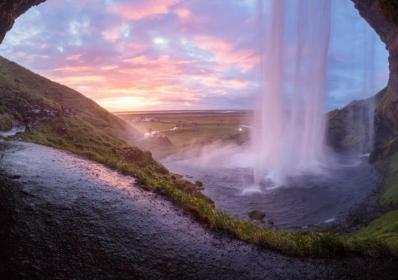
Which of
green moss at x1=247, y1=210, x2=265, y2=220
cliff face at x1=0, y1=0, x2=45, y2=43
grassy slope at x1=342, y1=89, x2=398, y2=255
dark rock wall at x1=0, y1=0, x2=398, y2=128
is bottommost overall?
green moss at x1=247, y1=210, x2=265, y2=220

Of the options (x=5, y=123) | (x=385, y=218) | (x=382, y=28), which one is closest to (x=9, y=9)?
(x=5, y=123)

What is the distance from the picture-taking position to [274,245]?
1352 cm

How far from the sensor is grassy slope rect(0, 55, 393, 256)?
1347cm

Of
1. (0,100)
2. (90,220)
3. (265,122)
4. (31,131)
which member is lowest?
(90,220)

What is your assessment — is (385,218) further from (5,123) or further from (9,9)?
(5,123)

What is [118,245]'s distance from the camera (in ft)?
40.3

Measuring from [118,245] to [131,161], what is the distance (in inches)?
1106

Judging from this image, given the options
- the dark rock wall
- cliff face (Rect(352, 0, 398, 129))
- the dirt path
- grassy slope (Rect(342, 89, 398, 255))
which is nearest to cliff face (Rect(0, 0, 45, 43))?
the dark rock wall

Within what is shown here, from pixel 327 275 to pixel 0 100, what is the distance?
51.8 meters

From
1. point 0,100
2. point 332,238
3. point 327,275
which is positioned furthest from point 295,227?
point 0,100

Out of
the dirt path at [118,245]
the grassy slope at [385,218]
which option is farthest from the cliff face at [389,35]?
the dirt path at [118,245]

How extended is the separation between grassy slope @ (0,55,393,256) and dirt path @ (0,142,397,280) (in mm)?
734

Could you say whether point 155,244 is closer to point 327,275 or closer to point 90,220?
point 90,220

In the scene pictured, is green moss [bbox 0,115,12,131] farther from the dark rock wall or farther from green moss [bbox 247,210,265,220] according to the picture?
green moss [bbox 247,210,265,220]
